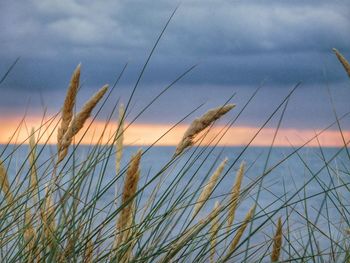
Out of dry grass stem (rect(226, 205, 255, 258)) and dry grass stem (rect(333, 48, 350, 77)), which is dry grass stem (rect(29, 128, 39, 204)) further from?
dry grass stem (rect(333, 48, 350, 77))

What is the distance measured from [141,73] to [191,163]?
0.93 feet

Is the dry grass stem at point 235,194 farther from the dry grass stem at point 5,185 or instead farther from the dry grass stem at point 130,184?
the dry grass stem at point 5,185

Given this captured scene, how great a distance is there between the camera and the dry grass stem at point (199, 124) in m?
1.83

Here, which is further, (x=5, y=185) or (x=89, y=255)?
(x=5, y=185)

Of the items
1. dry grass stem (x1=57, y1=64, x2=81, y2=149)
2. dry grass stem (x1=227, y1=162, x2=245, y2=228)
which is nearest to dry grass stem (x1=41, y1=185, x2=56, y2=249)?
dry grass stem (x1=57, y1=64, x2=81, y2=149)

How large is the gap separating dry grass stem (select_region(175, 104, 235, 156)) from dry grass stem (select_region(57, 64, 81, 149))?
36 centimetres

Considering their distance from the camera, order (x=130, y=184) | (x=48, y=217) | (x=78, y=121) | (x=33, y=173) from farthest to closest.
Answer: (x=33, y=173)
(x=78, y=121)
(x=48, y=217)
(x=130, y=184)

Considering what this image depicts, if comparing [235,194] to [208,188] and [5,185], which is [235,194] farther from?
[5,185]

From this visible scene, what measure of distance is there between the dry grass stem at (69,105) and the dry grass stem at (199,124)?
36cm

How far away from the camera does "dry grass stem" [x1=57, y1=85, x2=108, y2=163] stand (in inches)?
77.3

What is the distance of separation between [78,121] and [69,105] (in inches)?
2.9

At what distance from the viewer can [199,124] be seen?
189 centimetres

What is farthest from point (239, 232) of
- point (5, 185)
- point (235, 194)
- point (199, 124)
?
point (5, 185)

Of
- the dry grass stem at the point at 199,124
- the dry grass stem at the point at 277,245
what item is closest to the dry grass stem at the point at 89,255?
the dry grass stem at the point at 199,124
